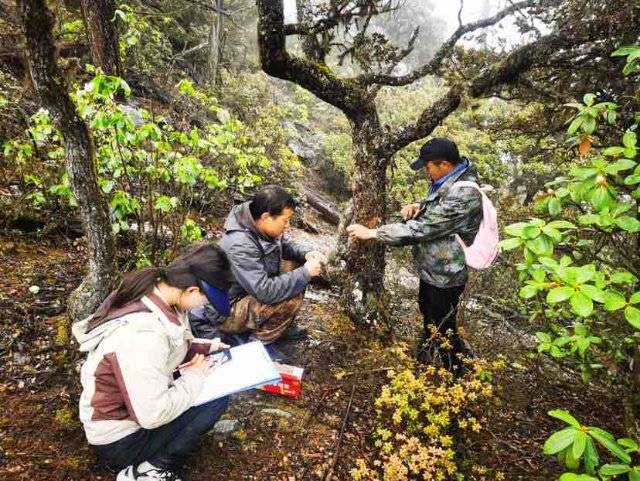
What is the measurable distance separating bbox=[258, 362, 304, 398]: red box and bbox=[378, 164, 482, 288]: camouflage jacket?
1.44 m

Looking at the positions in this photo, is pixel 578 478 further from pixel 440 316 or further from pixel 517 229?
pixel 440 316

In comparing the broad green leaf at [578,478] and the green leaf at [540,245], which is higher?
the green leaf at [540,245]

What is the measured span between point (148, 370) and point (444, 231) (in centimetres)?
256

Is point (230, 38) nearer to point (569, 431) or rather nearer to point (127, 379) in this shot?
point (127, 379)

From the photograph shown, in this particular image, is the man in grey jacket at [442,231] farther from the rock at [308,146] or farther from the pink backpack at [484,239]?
the rock at [308,146]

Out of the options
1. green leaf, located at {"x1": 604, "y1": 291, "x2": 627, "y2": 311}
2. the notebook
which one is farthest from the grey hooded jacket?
green leaf, located at {"x1": 604, "y1": 291, "x2": 627, "y2": 311}

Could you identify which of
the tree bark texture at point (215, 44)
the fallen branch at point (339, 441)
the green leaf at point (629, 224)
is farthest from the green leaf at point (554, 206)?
the tree bark texture at point (215, 44)

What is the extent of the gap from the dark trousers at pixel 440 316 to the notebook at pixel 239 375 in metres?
1.60

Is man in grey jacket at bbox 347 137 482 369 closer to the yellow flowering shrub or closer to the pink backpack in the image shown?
the pink backpack

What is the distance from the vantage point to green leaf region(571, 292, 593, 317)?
1.50 m

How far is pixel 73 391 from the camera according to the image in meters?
3.23

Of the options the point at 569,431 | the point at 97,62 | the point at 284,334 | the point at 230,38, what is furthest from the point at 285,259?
the point at 230,38

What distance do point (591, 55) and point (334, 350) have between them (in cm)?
376

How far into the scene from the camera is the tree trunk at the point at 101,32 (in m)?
6.12
